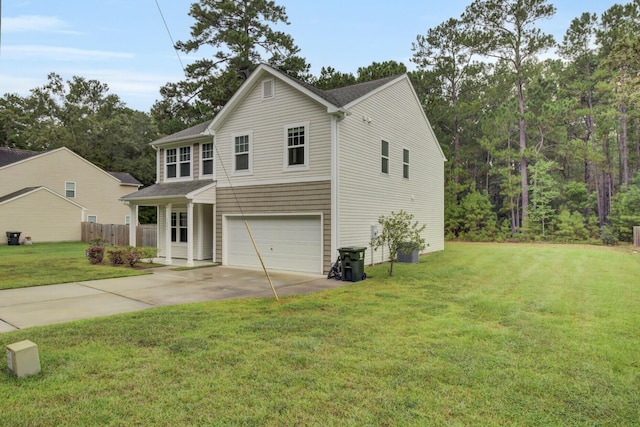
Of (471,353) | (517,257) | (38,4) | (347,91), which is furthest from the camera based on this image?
(517,257)

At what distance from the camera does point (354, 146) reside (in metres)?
12.0

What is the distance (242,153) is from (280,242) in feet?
11.5

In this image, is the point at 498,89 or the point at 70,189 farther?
the point at 498,89

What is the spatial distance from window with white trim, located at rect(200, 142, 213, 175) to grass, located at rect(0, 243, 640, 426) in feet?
27.5

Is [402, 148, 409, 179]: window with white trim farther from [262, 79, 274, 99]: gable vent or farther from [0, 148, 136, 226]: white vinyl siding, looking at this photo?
[0, 148, 136, 226]: white vinyl siding

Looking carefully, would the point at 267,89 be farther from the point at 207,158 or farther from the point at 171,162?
the point at 171,162

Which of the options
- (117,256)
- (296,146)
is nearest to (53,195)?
(117,256)

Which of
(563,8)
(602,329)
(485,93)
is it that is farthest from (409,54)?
(602,329)

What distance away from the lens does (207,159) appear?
1470 cm

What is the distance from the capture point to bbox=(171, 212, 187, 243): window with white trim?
51.3 ft

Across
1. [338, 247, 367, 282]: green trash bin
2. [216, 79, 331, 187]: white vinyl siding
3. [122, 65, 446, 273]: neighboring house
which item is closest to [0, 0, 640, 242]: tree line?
[122, 65, 446, 273]: neighboring house

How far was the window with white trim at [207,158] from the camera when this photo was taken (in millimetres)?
14582

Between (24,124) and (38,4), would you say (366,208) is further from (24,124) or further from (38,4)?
(24,124)

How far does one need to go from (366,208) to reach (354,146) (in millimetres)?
2139
